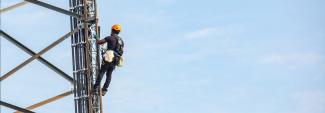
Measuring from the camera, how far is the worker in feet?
121

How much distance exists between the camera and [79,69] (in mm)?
37438

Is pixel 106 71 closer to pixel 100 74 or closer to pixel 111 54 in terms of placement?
pixel 100 74

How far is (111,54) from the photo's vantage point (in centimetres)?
3694

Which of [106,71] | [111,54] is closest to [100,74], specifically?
[106,71]

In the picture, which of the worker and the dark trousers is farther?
the dark trousers

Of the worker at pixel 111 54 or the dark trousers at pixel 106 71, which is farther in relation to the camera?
the dark trousers at pixel 106 71

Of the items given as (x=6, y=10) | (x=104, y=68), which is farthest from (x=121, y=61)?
(x=6, y=10)

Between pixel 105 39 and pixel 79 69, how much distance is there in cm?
104

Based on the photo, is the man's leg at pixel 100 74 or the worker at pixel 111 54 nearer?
the worker at pixel 111 54

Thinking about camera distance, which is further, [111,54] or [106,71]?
[106,71]

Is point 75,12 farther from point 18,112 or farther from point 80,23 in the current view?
point 18,112

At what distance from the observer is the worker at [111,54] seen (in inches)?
1454

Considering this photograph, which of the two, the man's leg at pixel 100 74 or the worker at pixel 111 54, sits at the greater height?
the worker at pixel 111 54

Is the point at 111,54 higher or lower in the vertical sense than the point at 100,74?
higher
